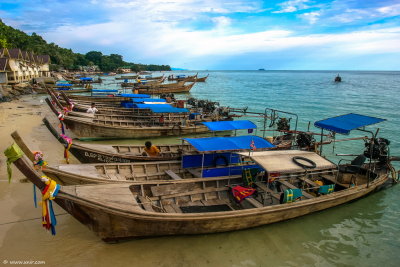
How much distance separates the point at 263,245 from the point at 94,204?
179 inches

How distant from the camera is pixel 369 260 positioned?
271 inches

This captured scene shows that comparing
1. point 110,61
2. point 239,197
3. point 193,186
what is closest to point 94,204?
point 193,186

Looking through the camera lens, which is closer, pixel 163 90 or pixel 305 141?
pixel 305 141

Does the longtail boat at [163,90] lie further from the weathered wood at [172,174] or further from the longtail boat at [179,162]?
the weathered wood at [172,174]

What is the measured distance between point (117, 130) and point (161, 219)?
11.3m

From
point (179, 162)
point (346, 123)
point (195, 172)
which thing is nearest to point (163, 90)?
point (179, 162)

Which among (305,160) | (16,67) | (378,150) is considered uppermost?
(16,67)

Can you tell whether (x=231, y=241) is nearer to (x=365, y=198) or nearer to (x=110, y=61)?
(x=365, y=198)

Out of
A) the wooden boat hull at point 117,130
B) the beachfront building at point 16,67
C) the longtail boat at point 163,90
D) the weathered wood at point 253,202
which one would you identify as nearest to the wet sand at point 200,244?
the weathered wood at point 253,202

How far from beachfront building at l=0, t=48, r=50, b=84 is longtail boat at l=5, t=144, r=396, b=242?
37350 mm

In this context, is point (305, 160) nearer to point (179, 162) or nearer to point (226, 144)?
A: point (226, 144)

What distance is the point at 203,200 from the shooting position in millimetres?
8078

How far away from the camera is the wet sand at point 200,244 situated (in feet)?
20.2

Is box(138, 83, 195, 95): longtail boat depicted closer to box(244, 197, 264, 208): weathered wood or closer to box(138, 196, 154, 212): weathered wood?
box(138, 196, 154, 212): weathered wood
